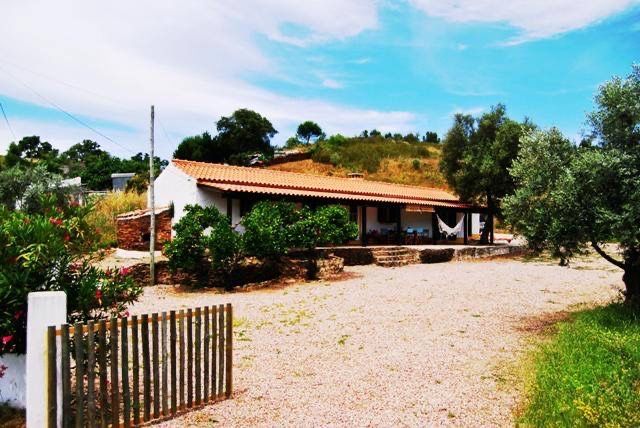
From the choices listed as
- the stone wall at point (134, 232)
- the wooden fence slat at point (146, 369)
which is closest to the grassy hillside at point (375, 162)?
the stone wall at point (134, 232)

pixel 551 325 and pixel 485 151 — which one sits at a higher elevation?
pixel 485 151

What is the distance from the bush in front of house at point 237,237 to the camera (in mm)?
14328

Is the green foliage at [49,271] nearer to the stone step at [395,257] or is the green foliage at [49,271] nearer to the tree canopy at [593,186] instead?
the tree canopy at [593,186]

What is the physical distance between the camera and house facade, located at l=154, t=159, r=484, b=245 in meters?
18.6

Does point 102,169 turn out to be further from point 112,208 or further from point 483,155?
point 483,155

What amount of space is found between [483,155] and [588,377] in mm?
20912

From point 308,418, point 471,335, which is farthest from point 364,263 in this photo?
point 308,418

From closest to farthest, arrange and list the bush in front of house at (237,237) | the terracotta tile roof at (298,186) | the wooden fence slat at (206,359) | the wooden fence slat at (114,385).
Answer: the wooden fence slat at (114,385), the wooden fence slat at (206,359), the bush in front of house at (237,237), the terracotta tile roof at (298,186)

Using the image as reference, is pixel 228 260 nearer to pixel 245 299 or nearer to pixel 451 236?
pixel 245 299

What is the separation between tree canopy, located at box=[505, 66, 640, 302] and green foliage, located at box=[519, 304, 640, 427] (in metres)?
1.40

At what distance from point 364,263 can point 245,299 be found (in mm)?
8159

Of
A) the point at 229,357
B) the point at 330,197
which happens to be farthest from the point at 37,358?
the point at 330,197

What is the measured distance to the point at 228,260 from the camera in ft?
48.7

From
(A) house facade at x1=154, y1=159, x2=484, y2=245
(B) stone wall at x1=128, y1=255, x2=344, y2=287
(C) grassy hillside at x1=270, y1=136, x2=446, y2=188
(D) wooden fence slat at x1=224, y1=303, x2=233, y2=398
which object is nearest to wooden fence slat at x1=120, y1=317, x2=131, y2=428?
(D) wooden fence slat at x1=224, y1=303, x2=233, y2=398
